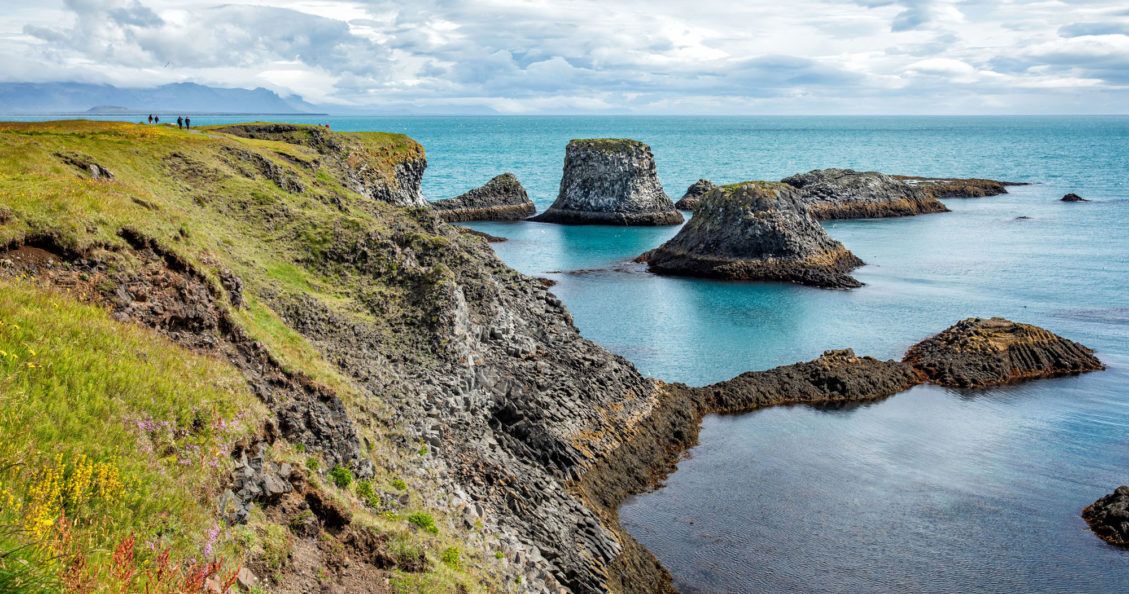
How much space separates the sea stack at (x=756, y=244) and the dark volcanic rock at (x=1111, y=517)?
4330 cm

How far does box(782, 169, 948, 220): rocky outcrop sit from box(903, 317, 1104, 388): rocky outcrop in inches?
2834

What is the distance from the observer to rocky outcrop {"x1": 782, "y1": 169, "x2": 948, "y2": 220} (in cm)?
12281

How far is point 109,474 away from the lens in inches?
493

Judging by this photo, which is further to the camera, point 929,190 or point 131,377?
point 929,190

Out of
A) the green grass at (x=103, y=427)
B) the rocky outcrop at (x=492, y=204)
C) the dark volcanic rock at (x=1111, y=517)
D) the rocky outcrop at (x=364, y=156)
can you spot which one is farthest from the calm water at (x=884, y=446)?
the rocky outcrop at (x=492, y=204)

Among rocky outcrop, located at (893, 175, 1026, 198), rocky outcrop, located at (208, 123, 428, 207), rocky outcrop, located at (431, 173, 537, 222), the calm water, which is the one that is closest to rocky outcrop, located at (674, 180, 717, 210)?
rocky outcrop, located at (431, 173, 537, 222)

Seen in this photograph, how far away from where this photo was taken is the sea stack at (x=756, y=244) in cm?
7569

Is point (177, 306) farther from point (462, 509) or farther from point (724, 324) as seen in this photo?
point (724, 324)

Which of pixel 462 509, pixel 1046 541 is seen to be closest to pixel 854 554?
pixel 1046 541

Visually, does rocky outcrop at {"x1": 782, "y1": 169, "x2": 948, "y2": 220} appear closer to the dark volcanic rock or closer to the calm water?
the calm water

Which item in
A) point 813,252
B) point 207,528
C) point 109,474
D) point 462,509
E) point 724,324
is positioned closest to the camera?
point 109,474

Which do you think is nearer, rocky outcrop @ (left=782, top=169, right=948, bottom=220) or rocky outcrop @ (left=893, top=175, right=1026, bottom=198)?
rocky outcrop @ (left=782, top=169, right=948, bottom=220)

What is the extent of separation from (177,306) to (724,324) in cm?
4456

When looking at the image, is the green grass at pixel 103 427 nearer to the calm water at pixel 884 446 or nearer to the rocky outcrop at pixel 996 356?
the calm water at pixel 884 446
